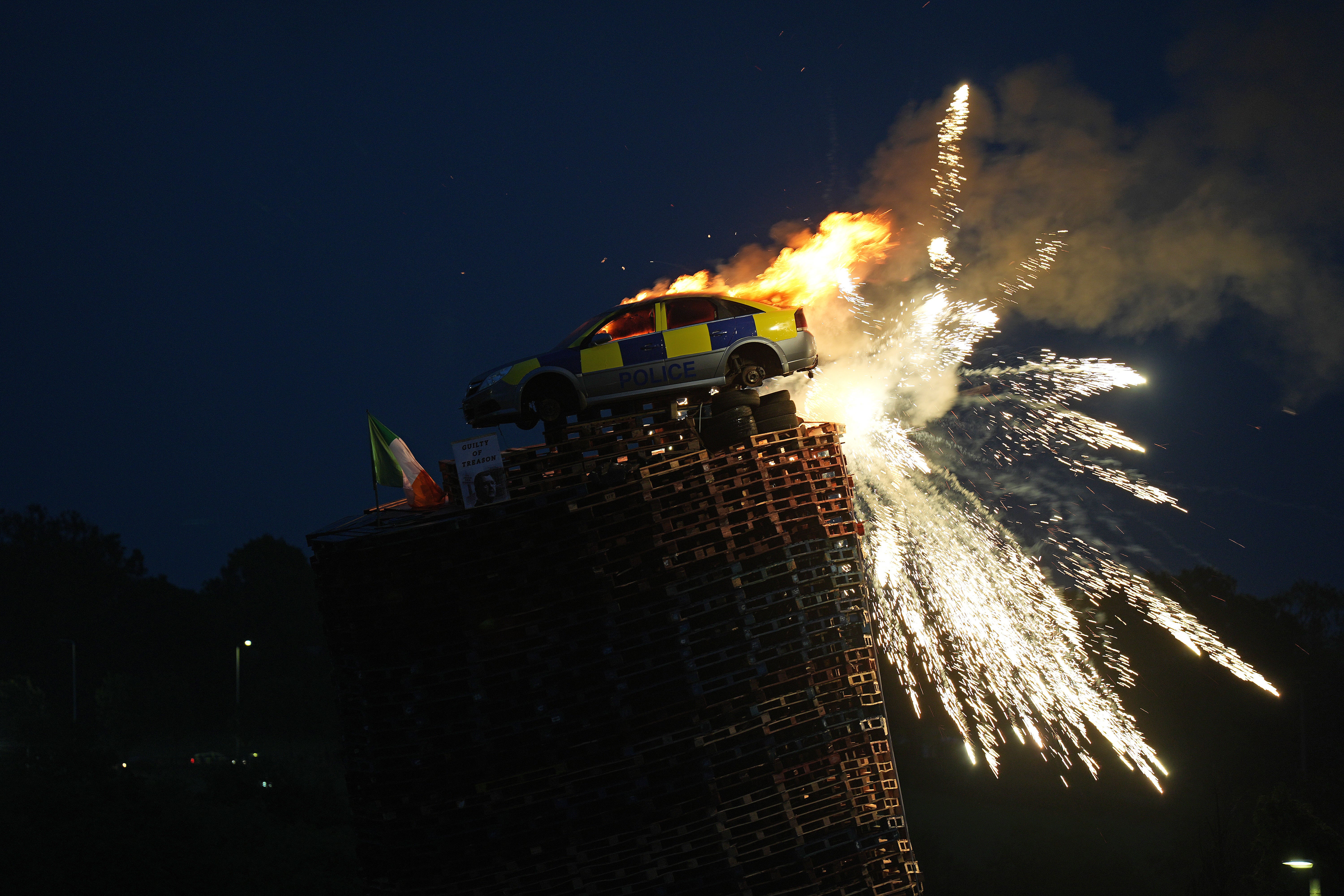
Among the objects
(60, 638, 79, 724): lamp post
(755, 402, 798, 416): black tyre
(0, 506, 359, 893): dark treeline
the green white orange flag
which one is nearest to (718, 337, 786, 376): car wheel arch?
(755, 402, 798, 416): black tyre

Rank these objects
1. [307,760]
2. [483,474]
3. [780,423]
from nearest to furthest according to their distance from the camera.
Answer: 1. [483,474]
2. [780,423]
3. [307,760]

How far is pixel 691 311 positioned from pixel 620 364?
1.11 metres

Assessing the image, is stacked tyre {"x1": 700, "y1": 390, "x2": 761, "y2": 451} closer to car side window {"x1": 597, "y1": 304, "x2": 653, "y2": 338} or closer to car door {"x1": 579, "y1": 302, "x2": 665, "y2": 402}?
car door {"x1": 579, "y1": 302, "x2": 665, "y2": 402}

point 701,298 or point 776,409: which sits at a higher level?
point 701,298

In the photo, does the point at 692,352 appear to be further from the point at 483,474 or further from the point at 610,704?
the point at 610,704

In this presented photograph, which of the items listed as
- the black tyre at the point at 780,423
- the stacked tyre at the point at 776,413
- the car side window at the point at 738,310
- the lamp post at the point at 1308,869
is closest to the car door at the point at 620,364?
the car side window at the point at 738,310

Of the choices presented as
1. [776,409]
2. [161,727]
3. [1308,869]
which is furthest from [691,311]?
[161,727]

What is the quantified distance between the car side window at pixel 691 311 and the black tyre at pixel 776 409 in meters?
1.41

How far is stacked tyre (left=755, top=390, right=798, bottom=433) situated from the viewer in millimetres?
9641

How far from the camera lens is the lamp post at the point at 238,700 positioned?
156 ft

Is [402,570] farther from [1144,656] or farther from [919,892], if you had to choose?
[1144,656]

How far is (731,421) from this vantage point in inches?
367

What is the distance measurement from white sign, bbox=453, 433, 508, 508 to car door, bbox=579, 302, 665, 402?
1816 mm

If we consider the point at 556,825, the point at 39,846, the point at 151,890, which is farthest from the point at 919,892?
the point at 39,846
